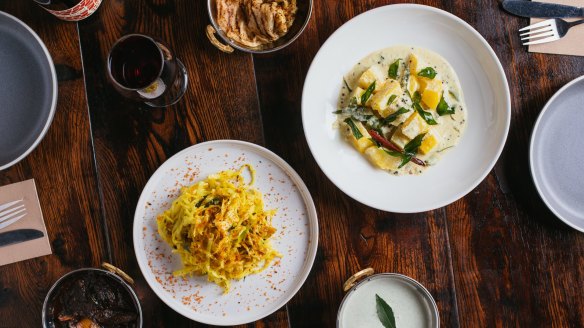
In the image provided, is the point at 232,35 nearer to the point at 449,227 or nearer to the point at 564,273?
the point at 449,227

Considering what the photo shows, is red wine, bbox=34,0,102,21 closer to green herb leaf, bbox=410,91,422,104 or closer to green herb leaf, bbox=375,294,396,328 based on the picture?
green herb leaf, bbox=410,91,422,104

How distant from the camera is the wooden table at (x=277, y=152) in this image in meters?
1.76

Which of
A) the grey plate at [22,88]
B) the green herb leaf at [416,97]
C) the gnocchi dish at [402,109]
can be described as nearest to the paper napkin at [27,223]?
the grey plate at [22,88]

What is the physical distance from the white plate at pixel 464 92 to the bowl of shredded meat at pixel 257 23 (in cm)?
14

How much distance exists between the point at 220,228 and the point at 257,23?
2.20 feet

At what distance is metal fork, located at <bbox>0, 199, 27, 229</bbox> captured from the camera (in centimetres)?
171

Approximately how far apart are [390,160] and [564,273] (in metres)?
0.79

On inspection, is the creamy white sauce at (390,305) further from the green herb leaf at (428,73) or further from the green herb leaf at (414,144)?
the green herb leaf at (428,73)

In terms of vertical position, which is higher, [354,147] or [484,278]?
[354,147]

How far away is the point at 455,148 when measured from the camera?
179 cm

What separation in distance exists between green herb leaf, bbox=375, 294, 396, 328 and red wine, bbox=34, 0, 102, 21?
133 cm

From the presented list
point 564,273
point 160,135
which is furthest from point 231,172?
point 564,273

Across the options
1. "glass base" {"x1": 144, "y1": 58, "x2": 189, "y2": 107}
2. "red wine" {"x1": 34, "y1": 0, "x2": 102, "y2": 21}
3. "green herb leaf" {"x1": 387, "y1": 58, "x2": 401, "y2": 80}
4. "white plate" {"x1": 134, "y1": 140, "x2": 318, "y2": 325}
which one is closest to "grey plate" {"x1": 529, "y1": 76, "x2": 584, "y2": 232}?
"green herb leaf" {"x1": 387, "y1": 58, "x2": 401, "y2": 80}

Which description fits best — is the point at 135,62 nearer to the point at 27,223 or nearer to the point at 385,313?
the point at 27,223
